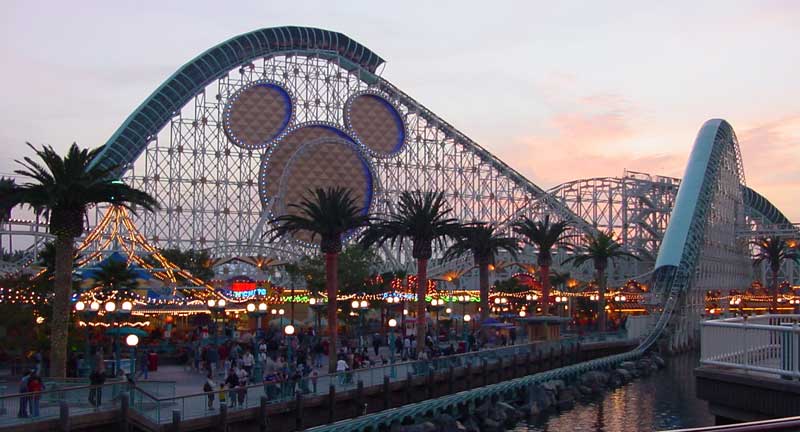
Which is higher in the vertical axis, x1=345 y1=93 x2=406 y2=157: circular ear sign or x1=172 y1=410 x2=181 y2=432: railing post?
x1=345 y1=93 x2=406 y2=157: circular ear sign

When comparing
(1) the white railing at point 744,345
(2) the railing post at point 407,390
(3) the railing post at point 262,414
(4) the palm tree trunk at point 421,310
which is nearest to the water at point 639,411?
(2) the railing post at point 407,390

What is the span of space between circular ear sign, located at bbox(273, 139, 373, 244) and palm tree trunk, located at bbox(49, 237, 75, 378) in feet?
169

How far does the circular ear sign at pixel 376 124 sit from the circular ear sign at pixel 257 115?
6.76 m

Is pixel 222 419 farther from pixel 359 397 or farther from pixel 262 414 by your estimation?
pixel 359 397

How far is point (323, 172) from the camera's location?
84.6 metres

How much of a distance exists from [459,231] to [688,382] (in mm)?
14508

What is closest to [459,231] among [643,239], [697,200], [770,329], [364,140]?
[697,200]

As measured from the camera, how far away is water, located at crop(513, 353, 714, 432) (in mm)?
Answer: 35312

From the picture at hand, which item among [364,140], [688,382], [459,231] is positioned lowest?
[688,382]

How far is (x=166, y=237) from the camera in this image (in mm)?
75625

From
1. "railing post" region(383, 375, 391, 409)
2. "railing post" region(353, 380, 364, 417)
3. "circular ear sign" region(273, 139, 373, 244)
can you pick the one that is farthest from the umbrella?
"circular ear sign" region(273, 139, 373, 244)

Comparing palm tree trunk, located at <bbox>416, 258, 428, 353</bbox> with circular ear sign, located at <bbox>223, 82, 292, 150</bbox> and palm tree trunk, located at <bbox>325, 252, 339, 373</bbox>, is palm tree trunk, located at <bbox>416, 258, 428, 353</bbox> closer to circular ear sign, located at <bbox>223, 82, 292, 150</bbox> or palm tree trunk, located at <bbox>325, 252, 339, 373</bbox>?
palm tree trunk, located at <bbox>325, 252, 339, 373</bbox>

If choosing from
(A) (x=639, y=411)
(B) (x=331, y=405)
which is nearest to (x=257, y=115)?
(A) (x=639, y=411)

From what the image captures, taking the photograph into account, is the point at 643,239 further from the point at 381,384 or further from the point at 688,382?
the point at 381,384
